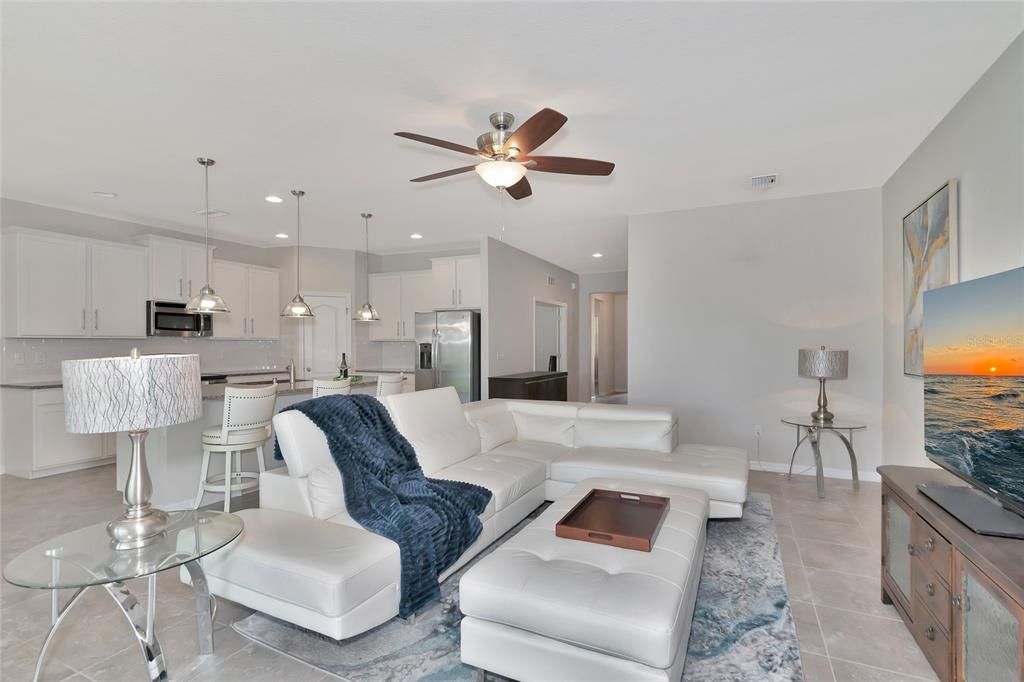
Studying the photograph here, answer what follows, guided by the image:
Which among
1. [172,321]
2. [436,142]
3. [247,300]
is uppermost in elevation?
[436,142]

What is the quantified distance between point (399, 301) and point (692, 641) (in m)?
5.84

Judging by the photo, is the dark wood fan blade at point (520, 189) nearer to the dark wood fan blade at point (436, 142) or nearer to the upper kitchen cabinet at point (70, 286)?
the dark wood fan blade at point (436, 142)

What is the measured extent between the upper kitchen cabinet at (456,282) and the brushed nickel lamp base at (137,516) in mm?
4623

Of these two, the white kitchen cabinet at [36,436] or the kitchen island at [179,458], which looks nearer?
the kitchen island at [179,458]

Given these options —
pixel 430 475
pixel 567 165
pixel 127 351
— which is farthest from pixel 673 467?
pixel 127 351

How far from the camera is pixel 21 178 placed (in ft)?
13.1

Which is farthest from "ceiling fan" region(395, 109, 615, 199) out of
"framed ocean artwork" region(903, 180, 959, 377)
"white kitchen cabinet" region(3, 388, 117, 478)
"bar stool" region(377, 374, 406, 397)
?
"white kitchen cabinet" region(3, 388, 117, 478)

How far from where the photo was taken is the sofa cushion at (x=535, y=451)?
3.57 m

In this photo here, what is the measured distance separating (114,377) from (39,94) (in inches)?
83.1

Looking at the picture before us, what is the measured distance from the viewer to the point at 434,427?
3309 millimetres

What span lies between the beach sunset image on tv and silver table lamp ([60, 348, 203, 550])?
285 centimetres

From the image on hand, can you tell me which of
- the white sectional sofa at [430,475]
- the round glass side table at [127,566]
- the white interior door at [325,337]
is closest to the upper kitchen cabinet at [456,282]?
the white interior door at [325,337]

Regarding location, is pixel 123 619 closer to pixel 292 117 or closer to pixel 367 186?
pixel 292 117

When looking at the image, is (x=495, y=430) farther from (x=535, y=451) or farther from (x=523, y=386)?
(x=523, y=386)
